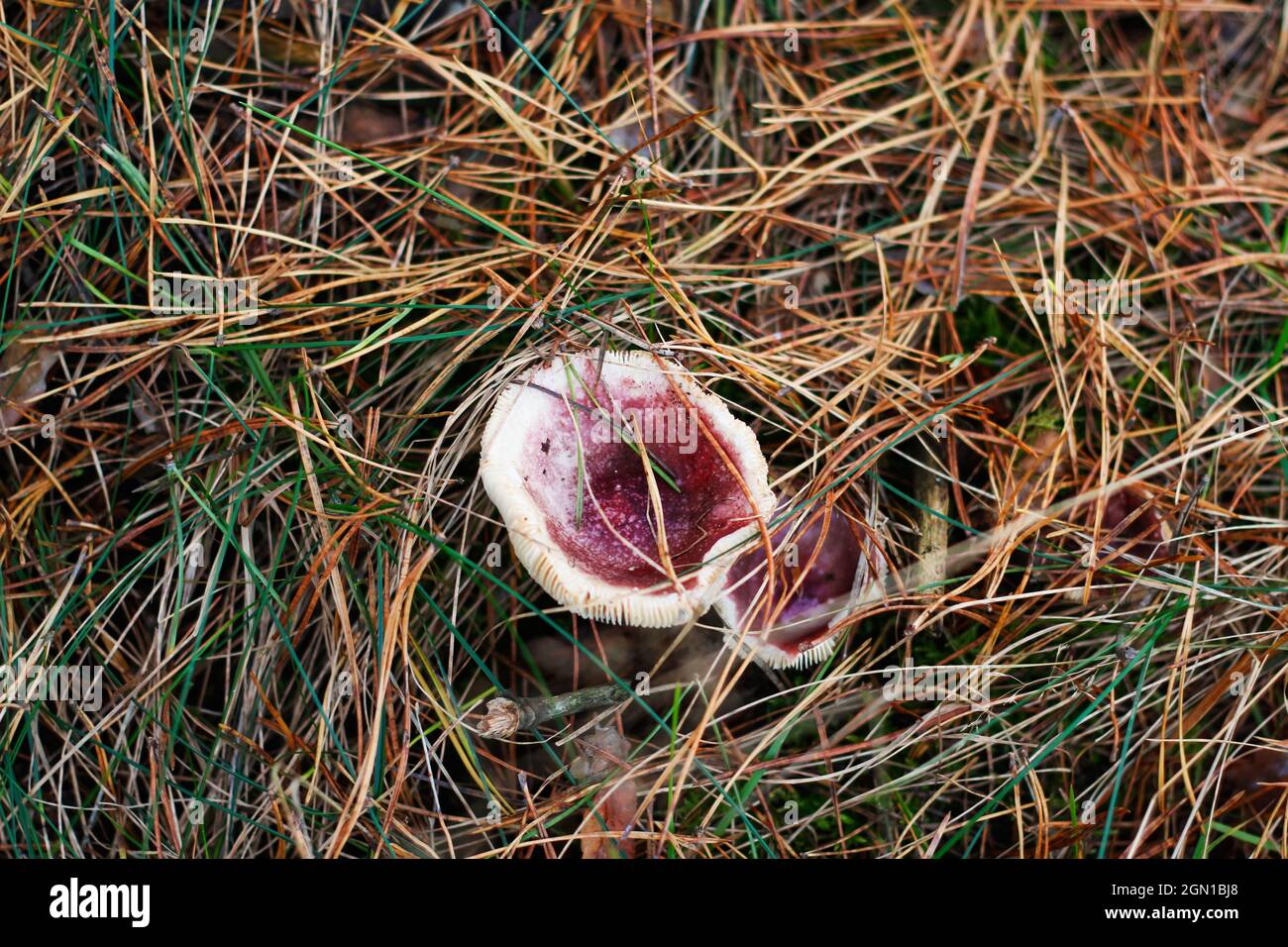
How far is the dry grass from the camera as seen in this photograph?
7.81 feet

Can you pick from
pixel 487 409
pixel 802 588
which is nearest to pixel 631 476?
pixel 487 409

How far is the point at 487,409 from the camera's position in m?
Answer: 2.41

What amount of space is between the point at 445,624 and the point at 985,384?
1694 mm

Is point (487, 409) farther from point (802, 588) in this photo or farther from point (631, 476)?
point (802, 588)

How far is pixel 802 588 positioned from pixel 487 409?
99 centimetres

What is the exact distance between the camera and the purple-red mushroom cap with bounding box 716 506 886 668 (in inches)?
90.8

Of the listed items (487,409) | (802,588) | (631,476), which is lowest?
(802,588)

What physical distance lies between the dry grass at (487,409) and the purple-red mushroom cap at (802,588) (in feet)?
0.33

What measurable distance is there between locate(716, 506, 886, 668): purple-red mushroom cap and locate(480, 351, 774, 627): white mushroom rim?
156 mm

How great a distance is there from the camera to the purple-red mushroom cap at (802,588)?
7.57 ft

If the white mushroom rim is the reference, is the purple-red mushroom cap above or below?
below

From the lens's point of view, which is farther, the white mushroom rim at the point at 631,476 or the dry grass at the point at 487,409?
the dry grass at the point at 487,409

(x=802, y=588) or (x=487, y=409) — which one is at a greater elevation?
(x=487, y=409)

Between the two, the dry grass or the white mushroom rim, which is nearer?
the white mushroom rim
